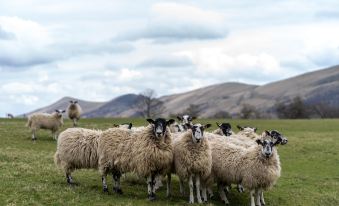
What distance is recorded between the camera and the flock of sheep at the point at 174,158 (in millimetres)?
18453

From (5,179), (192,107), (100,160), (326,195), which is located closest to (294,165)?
(326,195)

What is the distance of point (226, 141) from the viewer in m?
21.3

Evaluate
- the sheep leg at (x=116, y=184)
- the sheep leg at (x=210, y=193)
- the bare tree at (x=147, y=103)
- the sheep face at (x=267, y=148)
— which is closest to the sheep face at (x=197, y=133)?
the sheep face at (x=267, y=148)

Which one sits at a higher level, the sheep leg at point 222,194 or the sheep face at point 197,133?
the sheep face at point 197,133

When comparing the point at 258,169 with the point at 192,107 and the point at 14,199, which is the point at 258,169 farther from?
the point at 192,107

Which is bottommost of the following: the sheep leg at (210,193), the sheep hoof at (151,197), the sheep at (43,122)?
the sheep leg at (210,193)

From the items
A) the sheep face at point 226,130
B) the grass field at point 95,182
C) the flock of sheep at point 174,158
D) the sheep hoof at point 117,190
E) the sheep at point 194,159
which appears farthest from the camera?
the sheep face at point 226,130

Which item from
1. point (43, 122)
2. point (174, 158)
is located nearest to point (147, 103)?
point (43, 122)

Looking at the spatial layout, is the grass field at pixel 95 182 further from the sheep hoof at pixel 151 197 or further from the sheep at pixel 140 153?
the sheep at pixel 140 153

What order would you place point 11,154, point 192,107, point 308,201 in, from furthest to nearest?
point 192,107, point 11,154, point 308,201

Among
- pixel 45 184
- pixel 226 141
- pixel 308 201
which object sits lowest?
pixel 308 201

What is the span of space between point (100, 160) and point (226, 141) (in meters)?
5.92

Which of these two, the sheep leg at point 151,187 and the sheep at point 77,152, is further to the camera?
the sheep at point 77,152

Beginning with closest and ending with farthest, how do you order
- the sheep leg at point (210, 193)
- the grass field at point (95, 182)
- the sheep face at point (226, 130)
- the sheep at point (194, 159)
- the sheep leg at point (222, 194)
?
the grass field at point (95, 182)
the sheep at point (194, 159)
the sheep leg at point (222, 194)
the sheep leg at point (210, 193)
the sheep face at point (226, 130)
